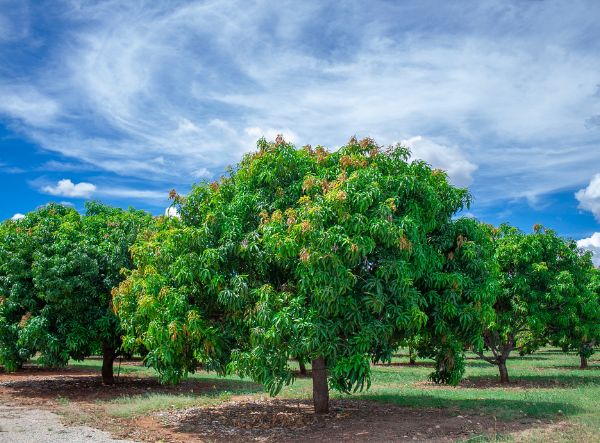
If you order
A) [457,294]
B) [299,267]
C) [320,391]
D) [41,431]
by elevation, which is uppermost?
[299,267]

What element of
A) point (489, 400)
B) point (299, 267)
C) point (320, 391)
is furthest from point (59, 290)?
point (489, 400)

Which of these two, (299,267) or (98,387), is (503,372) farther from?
(98,387)

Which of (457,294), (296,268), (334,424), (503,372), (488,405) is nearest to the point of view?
(296,268)

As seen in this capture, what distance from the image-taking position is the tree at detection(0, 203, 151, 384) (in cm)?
1919

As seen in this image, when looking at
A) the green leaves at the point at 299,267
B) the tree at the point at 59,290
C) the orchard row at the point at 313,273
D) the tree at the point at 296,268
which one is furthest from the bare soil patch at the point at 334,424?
the tree at the point at 59,290

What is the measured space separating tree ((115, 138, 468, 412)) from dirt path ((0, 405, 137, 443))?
2.25m

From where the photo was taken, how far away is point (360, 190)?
12383mm

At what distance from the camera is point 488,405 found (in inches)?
628

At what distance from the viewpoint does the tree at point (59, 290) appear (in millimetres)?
19188

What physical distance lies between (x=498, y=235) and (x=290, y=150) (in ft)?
51.0

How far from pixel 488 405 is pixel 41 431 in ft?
40.4

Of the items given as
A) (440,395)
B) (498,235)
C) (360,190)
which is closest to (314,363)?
(360,190)

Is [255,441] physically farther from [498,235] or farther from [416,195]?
[498,235]

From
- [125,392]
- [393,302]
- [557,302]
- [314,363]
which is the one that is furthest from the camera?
[557,302]
